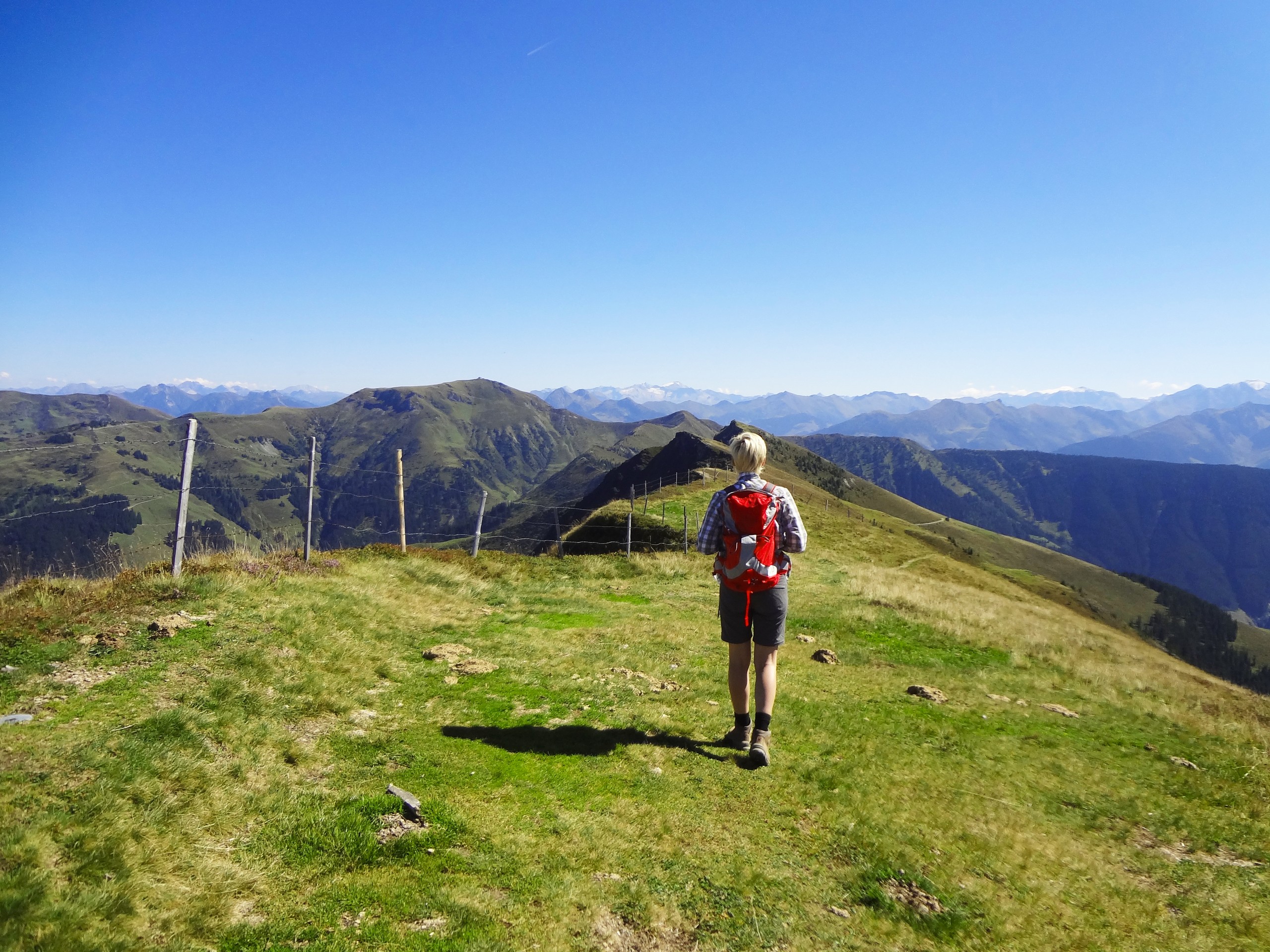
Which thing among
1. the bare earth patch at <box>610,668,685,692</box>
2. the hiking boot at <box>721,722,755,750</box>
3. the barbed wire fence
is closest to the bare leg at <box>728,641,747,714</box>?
the hiking boot at <box>721,722,755,750</box>

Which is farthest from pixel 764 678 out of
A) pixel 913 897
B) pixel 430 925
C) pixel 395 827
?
pixel 430 925

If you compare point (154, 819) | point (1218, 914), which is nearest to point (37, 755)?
point (154, 819)

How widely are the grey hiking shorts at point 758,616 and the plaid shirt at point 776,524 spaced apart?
18.7 inches

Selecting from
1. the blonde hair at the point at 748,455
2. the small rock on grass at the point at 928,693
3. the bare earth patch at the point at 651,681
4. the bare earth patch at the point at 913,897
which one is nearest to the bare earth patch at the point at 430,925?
the bare earth patch at the point at 913,897

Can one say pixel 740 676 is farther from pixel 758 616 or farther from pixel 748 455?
pixel 748 455

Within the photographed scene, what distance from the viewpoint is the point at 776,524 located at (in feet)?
24.3

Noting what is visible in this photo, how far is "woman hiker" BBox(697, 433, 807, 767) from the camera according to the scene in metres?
7.10

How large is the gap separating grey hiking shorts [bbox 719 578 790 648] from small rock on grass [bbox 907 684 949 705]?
573cm

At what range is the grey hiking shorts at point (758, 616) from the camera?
717 cm

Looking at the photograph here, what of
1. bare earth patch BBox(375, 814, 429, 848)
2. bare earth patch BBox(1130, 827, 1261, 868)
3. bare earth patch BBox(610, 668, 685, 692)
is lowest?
bare earth patch BBox(1130, 827, 1261, 868)

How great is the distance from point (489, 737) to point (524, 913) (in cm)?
330

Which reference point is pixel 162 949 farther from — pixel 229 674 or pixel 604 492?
pixel 604 492

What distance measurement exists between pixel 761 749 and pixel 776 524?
2.82 meters

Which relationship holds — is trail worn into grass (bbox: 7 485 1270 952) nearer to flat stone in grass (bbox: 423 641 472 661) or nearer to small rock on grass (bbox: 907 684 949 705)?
flat stone in grass (bbox: 423 641 472 661)
